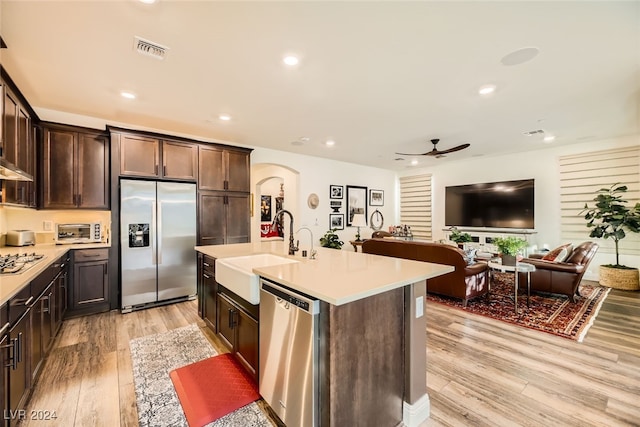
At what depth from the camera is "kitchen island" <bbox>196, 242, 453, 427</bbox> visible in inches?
55.0

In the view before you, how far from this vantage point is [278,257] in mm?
2674

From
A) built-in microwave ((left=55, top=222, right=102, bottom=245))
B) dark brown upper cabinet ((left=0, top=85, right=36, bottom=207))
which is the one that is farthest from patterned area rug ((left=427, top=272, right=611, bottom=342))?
dark brown upper cabinet ((left=0, top=85, right=36, bottom=207))

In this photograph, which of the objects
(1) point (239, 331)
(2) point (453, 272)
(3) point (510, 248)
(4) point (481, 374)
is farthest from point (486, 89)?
(1) point (239, 331)

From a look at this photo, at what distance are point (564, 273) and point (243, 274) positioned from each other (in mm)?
4552

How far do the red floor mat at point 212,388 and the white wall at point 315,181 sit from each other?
3.29 m

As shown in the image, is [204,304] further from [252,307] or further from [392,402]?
[392,402]

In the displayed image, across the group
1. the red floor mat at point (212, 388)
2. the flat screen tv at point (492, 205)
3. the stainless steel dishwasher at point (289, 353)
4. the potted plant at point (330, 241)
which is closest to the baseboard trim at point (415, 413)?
the stainless steel dishwasher at point (289, 353)

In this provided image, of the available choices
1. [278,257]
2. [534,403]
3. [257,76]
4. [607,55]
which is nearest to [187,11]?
[257,76]

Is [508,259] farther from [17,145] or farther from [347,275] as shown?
[17,145]

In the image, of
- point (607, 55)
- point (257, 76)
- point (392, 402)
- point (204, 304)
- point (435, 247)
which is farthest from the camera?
point (435, 247)

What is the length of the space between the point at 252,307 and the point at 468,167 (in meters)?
6.75

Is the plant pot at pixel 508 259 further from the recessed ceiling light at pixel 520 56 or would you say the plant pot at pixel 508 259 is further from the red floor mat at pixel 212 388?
the red floor mat at pixel 212 388

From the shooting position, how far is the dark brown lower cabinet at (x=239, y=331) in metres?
2.00

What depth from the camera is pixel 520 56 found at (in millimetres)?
2311
